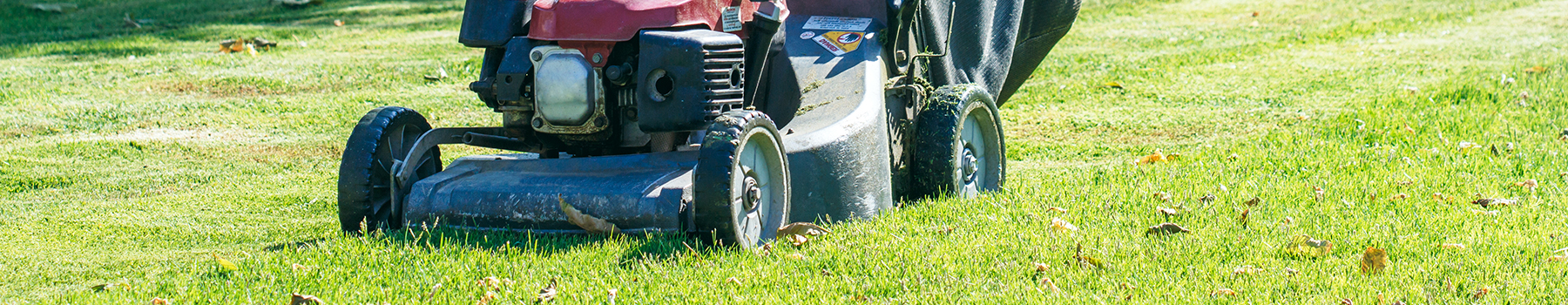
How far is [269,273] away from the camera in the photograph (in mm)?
4008

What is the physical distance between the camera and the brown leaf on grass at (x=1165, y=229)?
15.2ft

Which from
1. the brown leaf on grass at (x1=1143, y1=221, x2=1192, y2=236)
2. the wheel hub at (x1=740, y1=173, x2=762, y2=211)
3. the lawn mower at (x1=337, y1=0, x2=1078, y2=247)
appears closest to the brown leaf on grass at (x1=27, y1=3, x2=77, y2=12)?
the lawn mower at (x1=337, y1=0, x2=1078, y2=247)

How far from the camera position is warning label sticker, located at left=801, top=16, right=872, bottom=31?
16.8ft

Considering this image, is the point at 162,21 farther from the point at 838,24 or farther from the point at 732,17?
the point at 732,17

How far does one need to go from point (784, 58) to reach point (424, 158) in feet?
4.01

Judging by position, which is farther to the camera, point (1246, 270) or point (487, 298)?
point (1246, 270)

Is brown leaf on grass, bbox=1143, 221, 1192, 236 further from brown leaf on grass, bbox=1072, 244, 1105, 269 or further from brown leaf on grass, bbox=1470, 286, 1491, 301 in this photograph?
brown leaf on grass, bbox=1470, 286, 1491, 301

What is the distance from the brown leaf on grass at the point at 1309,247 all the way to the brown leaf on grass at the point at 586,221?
199 centimetres

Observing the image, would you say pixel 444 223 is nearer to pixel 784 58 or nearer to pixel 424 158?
pixel 424 158

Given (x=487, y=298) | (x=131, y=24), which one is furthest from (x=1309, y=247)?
(x=131, y=24)

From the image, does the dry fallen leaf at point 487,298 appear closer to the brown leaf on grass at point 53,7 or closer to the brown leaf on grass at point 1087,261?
the brown leaf on grass at point 1087,261

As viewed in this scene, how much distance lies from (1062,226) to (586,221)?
1524mm

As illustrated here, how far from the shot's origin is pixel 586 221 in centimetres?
426

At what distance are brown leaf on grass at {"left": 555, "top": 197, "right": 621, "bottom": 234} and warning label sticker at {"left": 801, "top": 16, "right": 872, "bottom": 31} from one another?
49.7 inches
